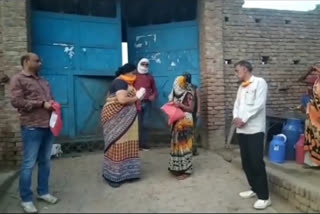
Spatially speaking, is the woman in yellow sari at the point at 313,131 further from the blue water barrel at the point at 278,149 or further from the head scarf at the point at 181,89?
the head scarf at the point at 181,89

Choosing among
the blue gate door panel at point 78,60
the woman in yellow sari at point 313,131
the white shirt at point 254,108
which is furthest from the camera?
the blue gate door panel at point 78,60

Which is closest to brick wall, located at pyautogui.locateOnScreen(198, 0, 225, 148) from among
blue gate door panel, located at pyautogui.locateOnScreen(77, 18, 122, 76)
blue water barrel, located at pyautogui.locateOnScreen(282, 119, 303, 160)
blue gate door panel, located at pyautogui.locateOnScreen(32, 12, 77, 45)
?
blue water barrel, located at pyautogui.locateOnScreen(282, 119, 303, 160)

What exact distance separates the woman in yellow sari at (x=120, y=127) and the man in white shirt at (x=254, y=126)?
1.41m

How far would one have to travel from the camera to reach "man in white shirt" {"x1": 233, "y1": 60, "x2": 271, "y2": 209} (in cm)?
469

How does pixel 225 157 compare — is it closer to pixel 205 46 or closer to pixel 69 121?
pixel 205 46

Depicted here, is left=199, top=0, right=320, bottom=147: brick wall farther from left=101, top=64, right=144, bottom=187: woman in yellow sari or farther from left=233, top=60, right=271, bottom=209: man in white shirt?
left=233, top=60, right=271, bottom=209: man in white shirt

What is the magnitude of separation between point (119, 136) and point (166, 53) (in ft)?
11.9

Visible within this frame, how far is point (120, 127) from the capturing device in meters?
5.31

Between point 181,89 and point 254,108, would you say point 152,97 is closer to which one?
point 181,89

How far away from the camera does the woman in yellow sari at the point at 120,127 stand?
208 inches

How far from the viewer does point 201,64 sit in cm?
813

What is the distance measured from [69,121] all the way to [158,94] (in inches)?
75.0

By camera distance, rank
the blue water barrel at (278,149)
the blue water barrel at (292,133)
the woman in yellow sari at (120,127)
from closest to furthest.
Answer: the woman in yellow sari at (120,127)
the blue water barrel at (278,149)
the blue water barrel at (292,133)


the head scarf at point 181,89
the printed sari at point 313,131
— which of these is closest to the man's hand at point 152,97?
the head scarf at point 181,89
